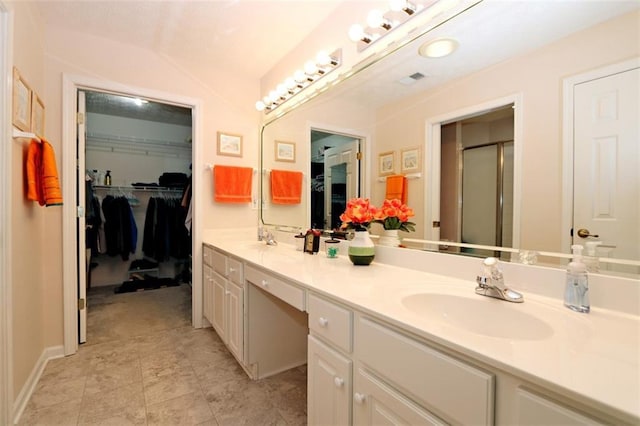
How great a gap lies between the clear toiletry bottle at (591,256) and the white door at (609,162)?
17 mm

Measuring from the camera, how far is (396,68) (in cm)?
152

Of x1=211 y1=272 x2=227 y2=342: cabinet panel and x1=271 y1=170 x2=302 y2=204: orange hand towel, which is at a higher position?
x1=271 y1=170 x2=302 y2=204: orange hand towel

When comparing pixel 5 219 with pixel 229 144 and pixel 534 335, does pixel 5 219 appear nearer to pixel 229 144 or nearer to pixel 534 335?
pixel 229 144

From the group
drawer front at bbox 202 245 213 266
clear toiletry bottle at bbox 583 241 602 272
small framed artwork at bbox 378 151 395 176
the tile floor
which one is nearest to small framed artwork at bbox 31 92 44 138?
drawer front at bbox 202 245 213 266

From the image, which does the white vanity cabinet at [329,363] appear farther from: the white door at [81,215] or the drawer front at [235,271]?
the white door at [81,215]

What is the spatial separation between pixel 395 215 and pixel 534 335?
79 cm

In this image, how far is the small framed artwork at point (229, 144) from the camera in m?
2.67

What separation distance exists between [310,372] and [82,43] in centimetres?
276

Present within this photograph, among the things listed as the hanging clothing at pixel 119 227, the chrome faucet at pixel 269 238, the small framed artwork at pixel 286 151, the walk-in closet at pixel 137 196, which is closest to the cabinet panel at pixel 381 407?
the chrome faucet at pixel 269 238

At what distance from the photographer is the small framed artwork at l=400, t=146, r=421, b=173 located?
1.44m

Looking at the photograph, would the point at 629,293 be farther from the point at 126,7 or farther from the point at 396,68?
the point at 126,7

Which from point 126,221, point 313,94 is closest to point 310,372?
point 313,94

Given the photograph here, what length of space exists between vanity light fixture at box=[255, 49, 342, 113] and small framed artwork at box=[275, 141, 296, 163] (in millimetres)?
371

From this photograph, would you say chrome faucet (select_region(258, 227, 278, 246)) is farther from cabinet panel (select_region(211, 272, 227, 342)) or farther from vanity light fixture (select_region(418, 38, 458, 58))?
vanity light fixture (select_region(418, 38, 458, 58))
